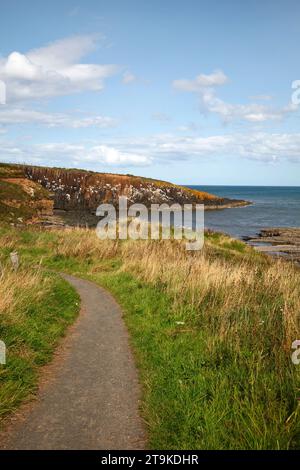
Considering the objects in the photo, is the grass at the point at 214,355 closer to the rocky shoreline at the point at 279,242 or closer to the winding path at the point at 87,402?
the winding path at the point at 87,402

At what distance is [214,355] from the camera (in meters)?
6.66

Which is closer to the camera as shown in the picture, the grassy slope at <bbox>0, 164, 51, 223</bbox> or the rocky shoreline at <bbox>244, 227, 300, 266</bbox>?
the rocky shoreline at <bbox>244, 227, 300, 266</bbox>

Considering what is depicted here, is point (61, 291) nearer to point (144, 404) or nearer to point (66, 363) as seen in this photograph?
point (66, 363)

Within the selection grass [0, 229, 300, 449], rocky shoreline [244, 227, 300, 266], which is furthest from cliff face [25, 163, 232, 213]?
grass [0, 229, 300, 449]

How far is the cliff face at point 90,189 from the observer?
5991 centimetres

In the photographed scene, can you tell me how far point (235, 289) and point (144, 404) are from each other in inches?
195

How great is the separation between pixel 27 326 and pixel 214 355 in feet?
12.3

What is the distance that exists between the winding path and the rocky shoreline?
22.8m

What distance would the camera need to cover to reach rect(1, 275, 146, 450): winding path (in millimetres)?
4793

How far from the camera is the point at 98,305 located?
1135cm
